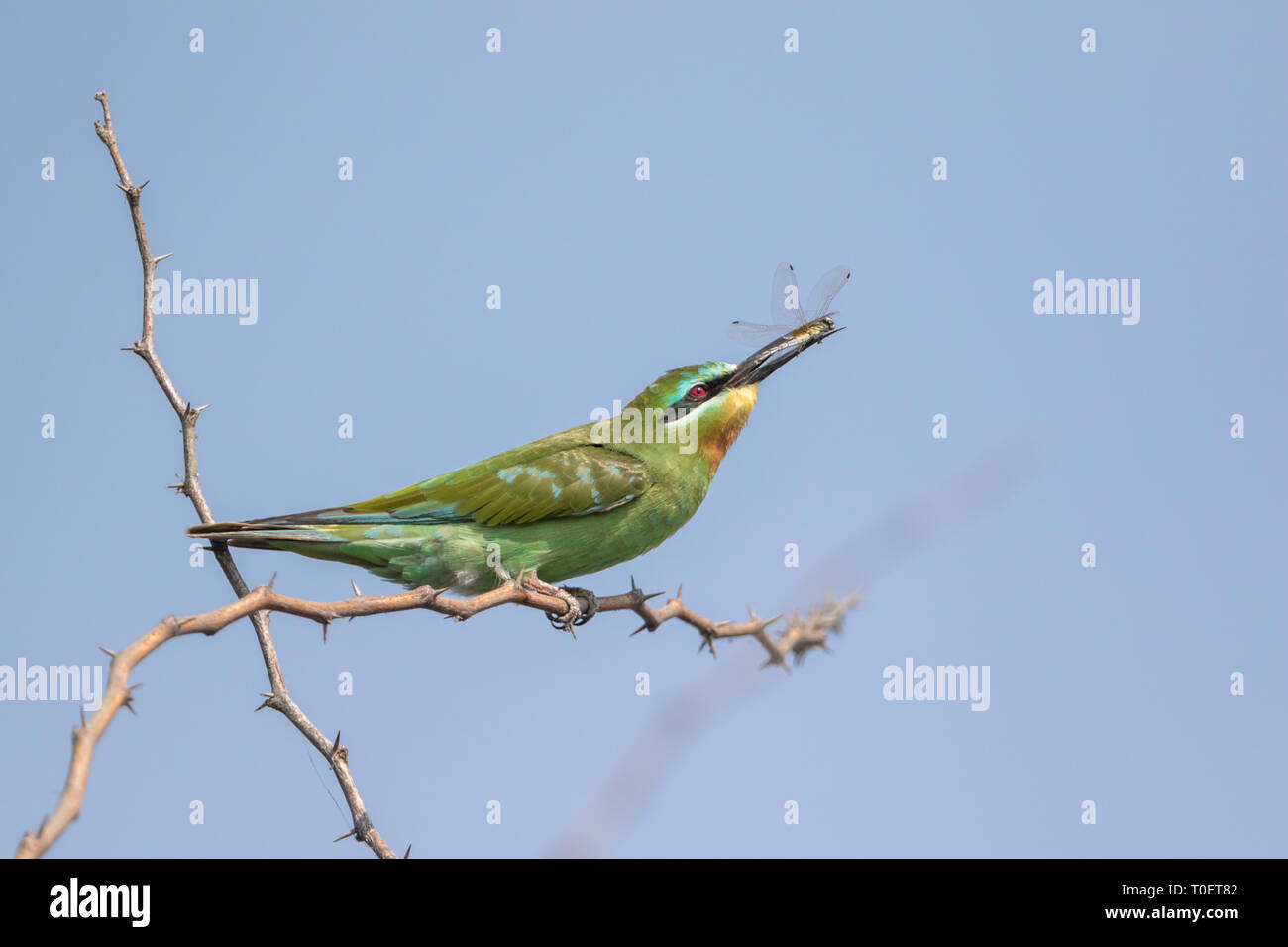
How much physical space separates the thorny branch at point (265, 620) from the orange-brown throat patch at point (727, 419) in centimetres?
149

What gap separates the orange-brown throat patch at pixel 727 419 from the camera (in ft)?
22.0

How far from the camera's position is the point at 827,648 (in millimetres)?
3512

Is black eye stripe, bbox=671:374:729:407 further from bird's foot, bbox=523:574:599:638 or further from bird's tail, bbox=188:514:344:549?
bird's tail, bbox=188:514:344:549

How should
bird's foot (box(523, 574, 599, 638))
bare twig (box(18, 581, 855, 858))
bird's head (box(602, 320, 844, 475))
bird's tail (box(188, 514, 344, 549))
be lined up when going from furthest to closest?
1. bird's head (box(602, 320, 844, 475))
2. bird's foot (box(523, 574, 599, 638))
3. bird's tail (box(188, 514, 344, 549))
4. bare twig (box(18, 581, 855, 858))

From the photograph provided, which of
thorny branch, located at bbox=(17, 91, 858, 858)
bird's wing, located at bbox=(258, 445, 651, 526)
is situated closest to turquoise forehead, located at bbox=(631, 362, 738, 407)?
bird's wing, located at bbox=(258, 445, 651, 526)

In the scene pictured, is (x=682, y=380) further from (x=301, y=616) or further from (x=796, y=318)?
(x=301, y=616)

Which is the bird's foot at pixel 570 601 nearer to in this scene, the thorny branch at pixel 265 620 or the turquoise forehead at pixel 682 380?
the thorny branch at pixel 265 620

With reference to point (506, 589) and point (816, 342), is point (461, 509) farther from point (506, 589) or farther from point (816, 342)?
point (816, 342)

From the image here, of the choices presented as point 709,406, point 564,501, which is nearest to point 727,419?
point 709,406

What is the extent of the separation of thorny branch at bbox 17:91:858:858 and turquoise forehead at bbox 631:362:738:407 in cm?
170

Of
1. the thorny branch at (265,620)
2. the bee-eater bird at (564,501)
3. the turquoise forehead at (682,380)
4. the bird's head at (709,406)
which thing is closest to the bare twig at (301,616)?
the thorny branch at (265,620)

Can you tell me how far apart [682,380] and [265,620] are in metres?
3.21

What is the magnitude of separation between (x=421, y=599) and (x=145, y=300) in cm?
152

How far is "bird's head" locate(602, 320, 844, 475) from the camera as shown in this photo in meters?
6.64
